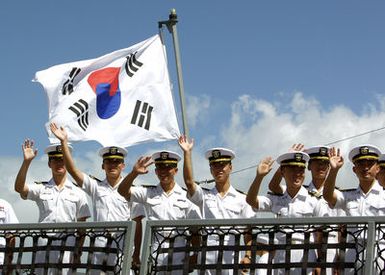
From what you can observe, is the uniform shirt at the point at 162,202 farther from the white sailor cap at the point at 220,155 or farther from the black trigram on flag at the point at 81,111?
the black trigram on flag at the point at 81,111

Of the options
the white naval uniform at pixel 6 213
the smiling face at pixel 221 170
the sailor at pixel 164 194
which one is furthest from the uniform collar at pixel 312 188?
the white naval uniform at pixel 6 213

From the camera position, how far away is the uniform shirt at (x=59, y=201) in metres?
8.25

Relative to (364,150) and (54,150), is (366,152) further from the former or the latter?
(54,150)

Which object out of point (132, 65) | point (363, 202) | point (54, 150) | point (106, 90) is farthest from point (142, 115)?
point (363, 202)

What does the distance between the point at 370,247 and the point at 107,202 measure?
3.30m

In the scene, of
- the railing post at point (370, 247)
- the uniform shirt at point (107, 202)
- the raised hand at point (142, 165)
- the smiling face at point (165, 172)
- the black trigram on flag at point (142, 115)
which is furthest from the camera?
the black trigram on flag at point (142, 115)

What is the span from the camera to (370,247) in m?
5.50

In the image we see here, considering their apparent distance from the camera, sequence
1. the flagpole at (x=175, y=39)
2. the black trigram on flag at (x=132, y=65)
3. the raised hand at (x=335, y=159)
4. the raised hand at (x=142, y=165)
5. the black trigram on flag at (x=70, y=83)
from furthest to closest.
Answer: the flagpole at (x=175, y=39) → the black trigram on flag at (x=132, y=65) → the black trigram on flag at (x=70, y=83) → the raised hand at (x=142, y=165) → the raised hand at (x=335, y=159)

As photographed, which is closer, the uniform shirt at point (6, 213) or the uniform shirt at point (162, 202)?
the uniform shirt at point (162, 202)

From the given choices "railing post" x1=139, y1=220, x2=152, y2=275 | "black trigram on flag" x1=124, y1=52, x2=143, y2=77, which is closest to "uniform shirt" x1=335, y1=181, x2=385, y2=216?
"railing post" x1=139, y1=220, x2=152, y2=275

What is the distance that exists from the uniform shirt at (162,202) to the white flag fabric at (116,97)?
1.89m

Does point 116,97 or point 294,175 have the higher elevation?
point 116,97

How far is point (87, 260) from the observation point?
644 cm

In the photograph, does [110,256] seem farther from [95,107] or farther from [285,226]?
[95,107]
